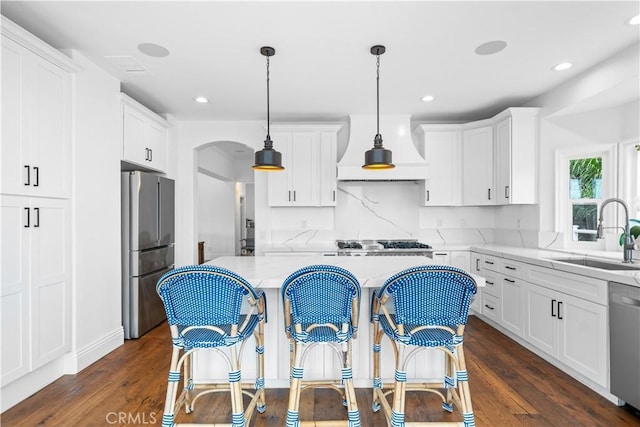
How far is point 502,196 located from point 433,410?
280 cm

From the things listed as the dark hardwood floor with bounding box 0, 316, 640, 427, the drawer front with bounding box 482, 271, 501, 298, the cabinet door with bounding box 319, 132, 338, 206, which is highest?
the cabinet door with bounding box 319, 132, 338, 206

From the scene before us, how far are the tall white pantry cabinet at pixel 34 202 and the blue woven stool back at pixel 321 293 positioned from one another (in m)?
1.82

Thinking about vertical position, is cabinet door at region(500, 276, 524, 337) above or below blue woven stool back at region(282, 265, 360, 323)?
below

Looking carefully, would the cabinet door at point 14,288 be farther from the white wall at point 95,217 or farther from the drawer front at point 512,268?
the drawer front at point 512,268

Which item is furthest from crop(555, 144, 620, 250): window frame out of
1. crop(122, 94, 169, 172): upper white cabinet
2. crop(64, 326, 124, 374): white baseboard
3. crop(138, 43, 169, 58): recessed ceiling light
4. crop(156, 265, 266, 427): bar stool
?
crop(64, 326, 124, 374): white baseboard

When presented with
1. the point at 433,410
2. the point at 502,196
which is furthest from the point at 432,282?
the point at 502,196

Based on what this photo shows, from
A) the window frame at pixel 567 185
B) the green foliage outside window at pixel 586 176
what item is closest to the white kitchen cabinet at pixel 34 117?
the window frame at pixel 567 185

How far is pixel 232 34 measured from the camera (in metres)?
2.49

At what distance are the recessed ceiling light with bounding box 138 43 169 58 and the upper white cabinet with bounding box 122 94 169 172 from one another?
2.74 ft

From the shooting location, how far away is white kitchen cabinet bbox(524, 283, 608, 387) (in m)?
2.34

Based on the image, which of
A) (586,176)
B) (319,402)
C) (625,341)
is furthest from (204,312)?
(586,176)

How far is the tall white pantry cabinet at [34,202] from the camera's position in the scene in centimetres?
213

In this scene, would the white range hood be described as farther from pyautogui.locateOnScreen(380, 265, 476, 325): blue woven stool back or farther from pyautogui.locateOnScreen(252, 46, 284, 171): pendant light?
pyautogui.locateOnScreen(380, 265, 476, 325): blue woven stool back

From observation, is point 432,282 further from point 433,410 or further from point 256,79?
point 256,79
